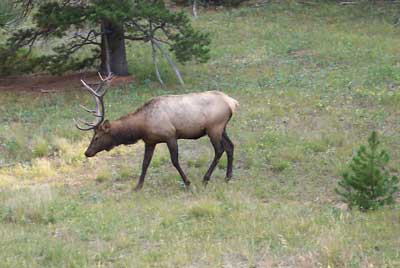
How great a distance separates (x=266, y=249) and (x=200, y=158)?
15.7 ft

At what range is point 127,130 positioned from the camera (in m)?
11.0

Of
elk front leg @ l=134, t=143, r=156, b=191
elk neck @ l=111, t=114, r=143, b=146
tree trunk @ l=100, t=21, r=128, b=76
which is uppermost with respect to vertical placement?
elk neck @ l=111, t=114, r=143, b=146

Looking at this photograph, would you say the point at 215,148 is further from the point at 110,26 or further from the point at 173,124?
the point at 110,26

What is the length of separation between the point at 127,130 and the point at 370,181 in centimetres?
377

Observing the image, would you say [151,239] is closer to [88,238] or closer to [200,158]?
[88,238]

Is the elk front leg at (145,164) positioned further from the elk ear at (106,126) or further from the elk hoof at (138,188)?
the elk ear at (106,126)

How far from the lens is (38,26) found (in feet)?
57.8

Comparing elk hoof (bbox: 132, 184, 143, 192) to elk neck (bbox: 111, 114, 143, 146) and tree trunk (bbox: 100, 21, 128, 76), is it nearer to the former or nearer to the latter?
elk neck (bbox: 111, 114, 143, 146)

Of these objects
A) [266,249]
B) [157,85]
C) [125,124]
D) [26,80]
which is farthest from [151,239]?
[26,80]

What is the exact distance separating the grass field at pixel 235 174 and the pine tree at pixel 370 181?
0.23 meters

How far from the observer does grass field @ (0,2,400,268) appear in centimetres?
770

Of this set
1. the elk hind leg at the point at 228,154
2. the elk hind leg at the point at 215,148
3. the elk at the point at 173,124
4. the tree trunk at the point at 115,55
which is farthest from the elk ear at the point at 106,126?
the tree trunk at the point at 115,55

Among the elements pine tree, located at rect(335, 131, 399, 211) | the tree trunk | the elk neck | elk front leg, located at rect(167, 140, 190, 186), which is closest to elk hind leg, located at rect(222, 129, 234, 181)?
elk front leg, located at rect(167, 140, 190, 186)

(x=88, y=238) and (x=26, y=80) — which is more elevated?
(x=88, y=238)
